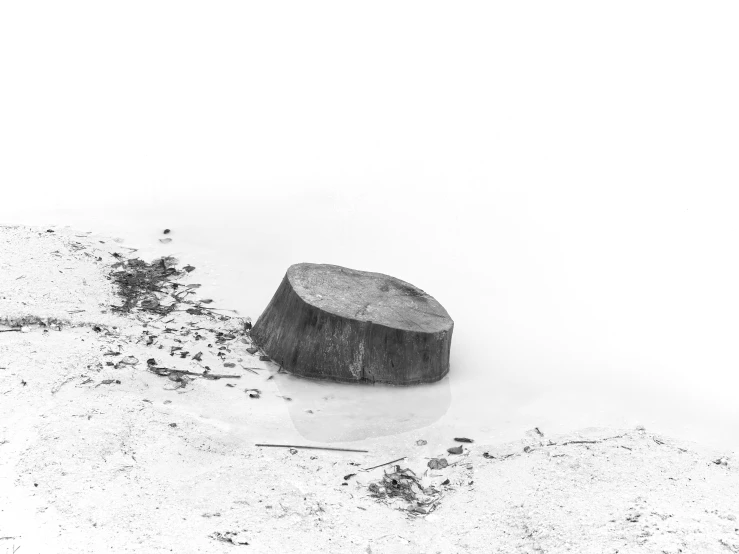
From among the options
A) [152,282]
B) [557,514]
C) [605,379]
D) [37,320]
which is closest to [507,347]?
[605,379]

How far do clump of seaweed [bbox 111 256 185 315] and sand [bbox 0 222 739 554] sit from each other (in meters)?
0.67

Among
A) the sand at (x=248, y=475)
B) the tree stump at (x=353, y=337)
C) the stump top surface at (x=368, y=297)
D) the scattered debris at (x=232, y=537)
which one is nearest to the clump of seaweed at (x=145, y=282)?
the sand at (x=248, y=475)

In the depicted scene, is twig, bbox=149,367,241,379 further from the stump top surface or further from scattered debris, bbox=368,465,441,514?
scattered debris, bbox=368,465,441,514

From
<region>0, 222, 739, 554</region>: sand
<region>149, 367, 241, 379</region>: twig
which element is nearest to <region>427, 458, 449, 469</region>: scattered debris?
<region>0, 222, 739, 554</region>: sand

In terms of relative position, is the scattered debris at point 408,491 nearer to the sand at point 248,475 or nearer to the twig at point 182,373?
the sand at point 248,475

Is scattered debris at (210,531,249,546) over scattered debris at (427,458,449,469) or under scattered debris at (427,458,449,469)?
over

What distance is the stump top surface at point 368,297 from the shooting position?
6426 mm

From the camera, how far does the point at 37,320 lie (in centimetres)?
651

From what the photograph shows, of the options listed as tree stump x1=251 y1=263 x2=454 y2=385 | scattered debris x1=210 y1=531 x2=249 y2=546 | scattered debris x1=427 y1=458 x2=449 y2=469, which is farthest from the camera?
tree stump x1=251 y1=263 x2=454 y2=385

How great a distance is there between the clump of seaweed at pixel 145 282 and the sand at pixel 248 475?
0.67 metres

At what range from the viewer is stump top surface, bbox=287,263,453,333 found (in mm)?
6426

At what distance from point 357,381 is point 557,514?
7.35 ft

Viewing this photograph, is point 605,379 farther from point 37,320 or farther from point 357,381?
point 37,320

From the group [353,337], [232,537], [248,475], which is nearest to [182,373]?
[353,337]
